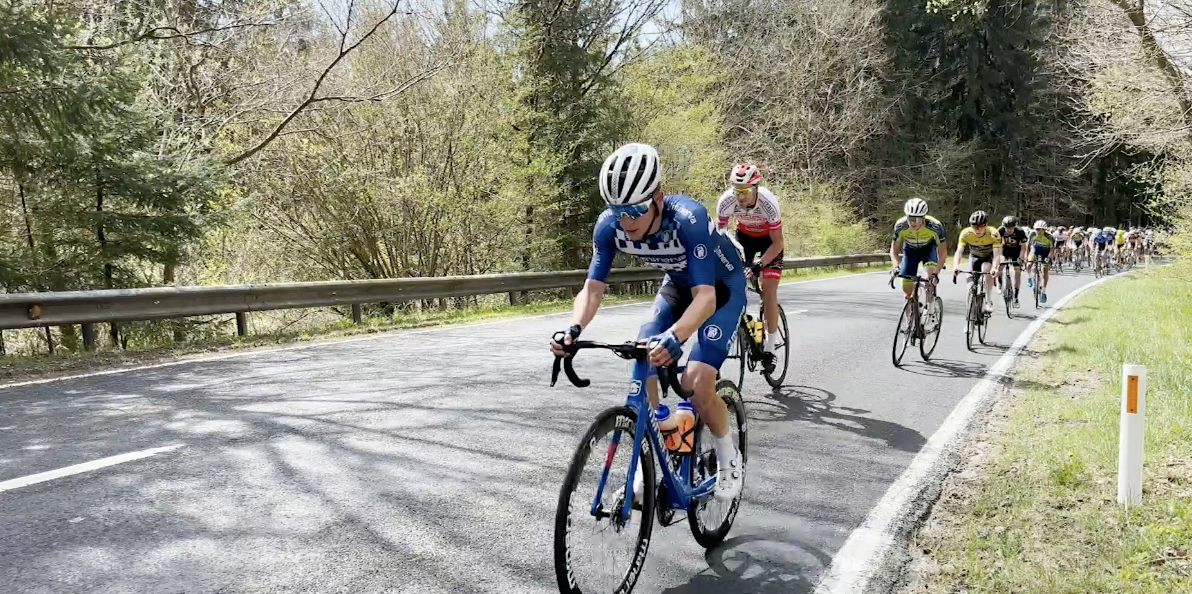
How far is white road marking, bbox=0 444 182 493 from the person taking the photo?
4.57 m

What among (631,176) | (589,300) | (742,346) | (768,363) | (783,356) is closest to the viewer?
(631,176)

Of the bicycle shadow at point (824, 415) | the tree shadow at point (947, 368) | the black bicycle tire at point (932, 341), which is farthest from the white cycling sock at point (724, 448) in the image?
the black bicycle tire at point (932, 341)

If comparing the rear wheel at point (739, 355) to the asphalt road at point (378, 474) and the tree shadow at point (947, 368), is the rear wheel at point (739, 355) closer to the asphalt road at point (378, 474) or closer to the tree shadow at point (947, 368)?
the asphalt road at point (378, 474)

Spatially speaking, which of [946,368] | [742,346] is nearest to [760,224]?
[742,346]

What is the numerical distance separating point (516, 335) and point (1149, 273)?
63.1 ft

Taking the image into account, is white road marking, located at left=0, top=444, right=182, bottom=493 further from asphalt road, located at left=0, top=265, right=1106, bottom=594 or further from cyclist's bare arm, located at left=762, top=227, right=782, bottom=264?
cyclist's bare arm, located at left=762, top=227, right=782, bottom=264

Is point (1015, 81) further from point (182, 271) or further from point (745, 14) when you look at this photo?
point (182, 271)

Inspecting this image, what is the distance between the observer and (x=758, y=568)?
3.90 metres

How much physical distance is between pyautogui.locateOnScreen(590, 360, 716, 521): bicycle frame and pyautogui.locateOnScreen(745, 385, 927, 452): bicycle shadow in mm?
2725

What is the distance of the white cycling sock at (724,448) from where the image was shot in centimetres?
421

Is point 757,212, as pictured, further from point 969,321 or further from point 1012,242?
point 1012,242

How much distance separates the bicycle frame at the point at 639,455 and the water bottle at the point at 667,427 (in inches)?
2.0

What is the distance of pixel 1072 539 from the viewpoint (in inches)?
163

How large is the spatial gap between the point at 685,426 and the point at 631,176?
1.21 metres
